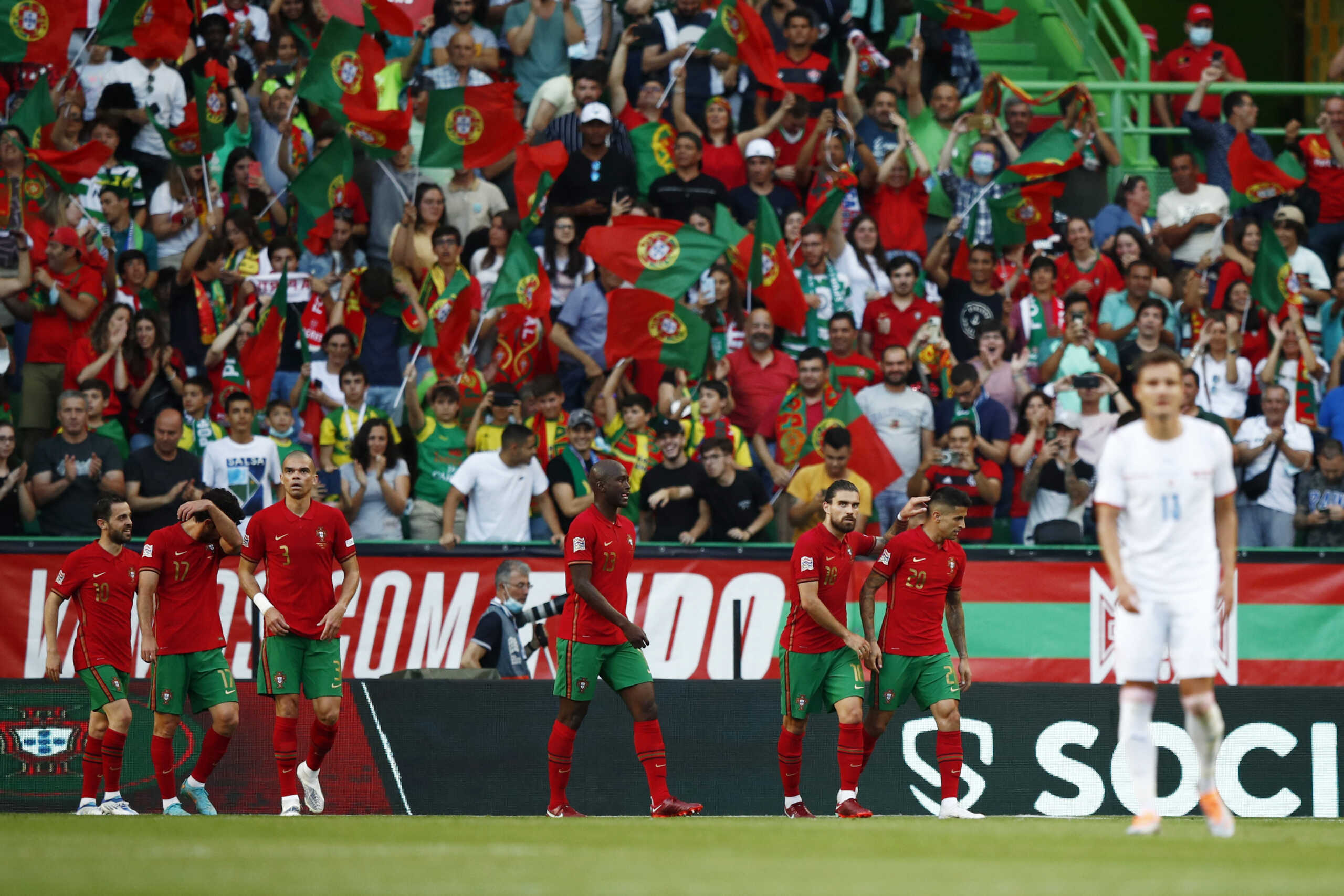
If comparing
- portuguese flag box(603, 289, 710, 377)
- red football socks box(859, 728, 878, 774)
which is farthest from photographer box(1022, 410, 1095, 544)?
red football socks box(859, 728, 878, 774)

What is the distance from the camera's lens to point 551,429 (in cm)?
1519

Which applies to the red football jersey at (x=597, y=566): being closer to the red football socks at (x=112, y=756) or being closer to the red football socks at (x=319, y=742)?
the red football socks at (x=319, y=742)

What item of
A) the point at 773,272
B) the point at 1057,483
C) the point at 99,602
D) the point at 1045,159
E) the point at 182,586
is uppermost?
the point at 1045,159

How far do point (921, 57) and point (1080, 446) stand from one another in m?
5.59

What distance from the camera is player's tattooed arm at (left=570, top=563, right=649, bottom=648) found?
1080 centimetres

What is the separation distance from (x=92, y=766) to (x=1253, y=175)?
12399mm

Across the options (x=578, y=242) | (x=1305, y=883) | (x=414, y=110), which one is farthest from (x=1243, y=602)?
(x=414, y=110)

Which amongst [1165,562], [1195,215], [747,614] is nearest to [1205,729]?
[1165,562]

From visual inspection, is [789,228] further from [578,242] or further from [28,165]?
[28,165]

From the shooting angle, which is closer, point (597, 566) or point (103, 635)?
point (597, 566)

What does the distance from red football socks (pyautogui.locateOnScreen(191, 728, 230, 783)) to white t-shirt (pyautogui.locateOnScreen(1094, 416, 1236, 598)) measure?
22.0ft

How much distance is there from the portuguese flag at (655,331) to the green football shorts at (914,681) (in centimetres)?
469

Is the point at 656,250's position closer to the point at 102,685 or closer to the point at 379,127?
the point at 379,127

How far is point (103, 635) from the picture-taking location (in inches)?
482
